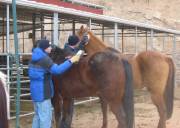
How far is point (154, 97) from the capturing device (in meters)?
6.74

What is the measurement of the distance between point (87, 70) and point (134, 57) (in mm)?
1490

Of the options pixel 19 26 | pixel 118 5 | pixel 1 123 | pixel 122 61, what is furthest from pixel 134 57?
pixel 118 5

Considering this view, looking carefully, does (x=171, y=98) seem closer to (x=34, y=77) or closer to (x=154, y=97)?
(x=154, y=97)

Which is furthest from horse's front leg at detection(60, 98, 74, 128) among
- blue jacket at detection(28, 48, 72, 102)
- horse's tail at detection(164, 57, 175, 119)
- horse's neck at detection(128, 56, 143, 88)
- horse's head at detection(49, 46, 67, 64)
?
horse's tail at detection(164, 57, 175, 119)

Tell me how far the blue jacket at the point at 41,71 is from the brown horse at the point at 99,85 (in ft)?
2.62

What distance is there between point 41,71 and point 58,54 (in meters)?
1.09

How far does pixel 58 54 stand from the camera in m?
5.84

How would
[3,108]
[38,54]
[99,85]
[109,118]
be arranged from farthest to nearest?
[109,118]
[99,85]
[38,54]
[3,108]

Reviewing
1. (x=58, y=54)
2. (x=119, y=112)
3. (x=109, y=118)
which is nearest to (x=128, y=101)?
(x=119, y=112)

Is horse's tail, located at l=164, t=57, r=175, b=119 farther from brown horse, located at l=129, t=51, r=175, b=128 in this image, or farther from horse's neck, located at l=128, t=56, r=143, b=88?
horse's neck, located at l=128, t=56, r=143, b=88

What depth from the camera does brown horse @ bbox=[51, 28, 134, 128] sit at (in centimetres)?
540

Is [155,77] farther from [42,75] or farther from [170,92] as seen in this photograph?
[42,75]

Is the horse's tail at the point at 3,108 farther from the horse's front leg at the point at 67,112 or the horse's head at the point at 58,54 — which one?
the horse's head at the point at 58,54

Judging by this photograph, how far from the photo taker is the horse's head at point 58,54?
19.0ft
